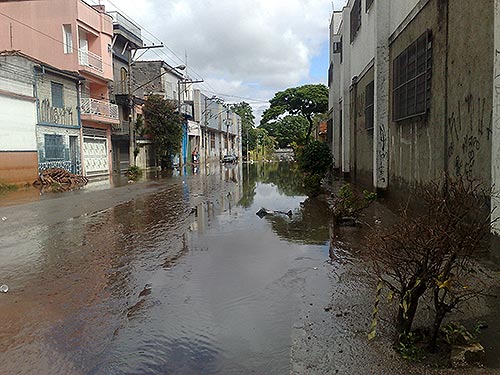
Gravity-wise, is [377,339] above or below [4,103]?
below

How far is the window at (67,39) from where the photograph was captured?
2973 cm

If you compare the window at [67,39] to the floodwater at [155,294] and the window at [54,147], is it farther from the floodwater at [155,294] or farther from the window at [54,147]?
the floodwater at [155,294]

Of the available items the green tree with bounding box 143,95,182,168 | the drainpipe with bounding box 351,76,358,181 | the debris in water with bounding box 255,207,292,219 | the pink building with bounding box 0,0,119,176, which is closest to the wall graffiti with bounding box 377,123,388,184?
the debris in water with bounding box 255,207,292,219

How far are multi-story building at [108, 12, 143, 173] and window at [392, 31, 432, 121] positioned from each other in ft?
90.9

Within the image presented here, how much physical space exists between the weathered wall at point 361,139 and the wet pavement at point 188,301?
Result: 6497 mm

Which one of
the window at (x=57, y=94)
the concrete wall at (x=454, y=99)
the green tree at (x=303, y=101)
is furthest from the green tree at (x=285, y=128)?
the concrete wall at (x=454, y=99)

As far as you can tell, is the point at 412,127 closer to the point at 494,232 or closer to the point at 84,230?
the point at 494,232

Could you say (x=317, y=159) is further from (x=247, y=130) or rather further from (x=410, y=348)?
(x=247, y=130)

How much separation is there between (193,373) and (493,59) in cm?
524

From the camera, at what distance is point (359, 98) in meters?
19.6

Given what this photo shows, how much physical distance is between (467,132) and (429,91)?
7.60ft

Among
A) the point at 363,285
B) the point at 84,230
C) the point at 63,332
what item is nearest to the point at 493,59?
the point at 363,285

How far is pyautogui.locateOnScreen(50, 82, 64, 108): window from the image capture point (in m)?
26.3

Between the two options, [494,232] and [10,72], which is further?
[10,72]
